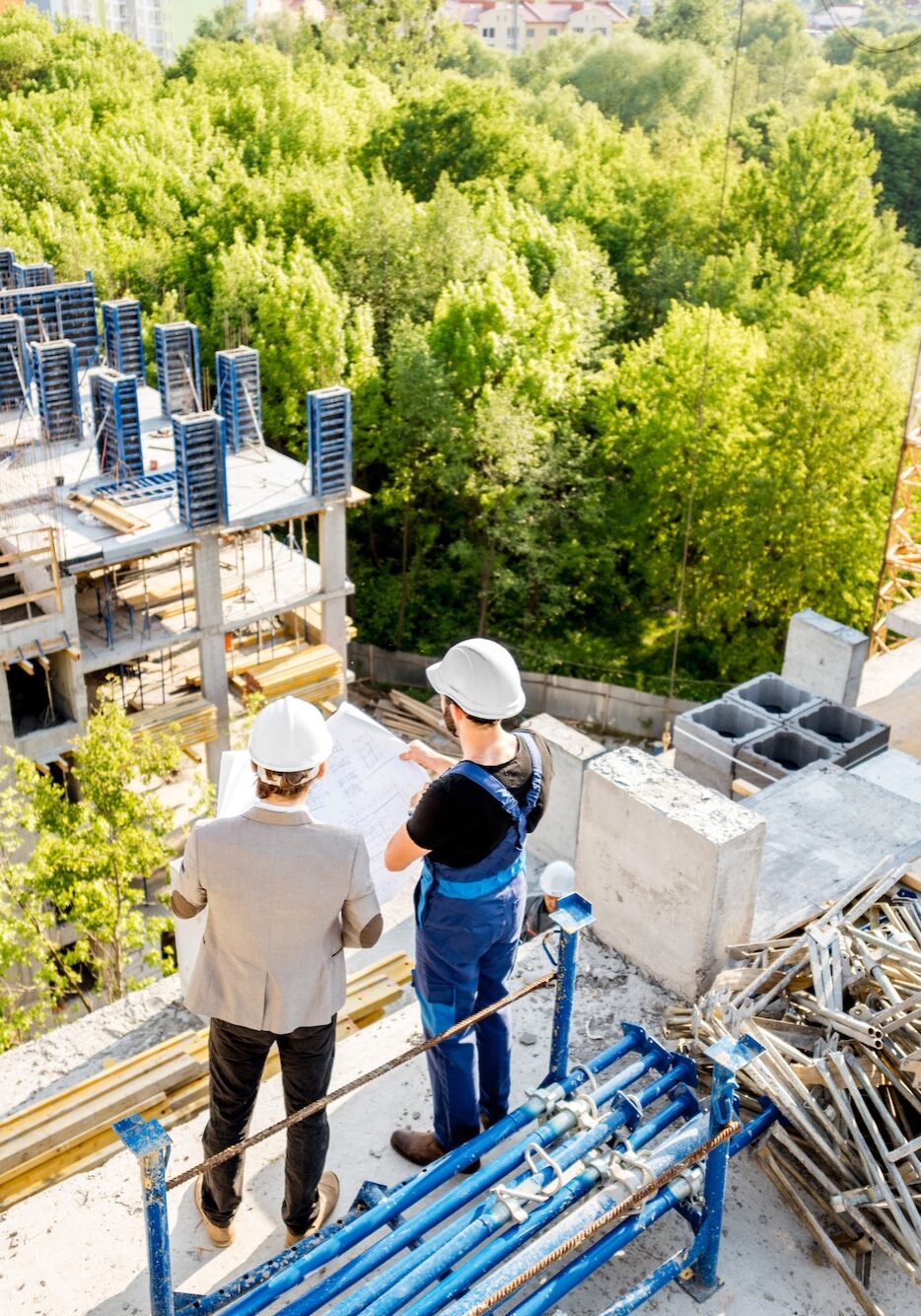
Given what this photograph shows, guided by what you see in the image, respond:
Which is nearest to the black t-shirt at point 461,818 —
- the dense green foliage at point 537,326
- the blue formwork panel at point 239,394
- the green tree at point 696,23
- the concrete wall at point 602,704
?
the blue formwork panel at point 239,394

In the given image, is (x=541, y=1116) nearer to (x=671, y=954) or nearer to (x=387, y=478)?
(x=671, y=954)

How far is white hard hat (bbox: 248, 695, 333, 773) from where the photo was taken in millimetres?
4520

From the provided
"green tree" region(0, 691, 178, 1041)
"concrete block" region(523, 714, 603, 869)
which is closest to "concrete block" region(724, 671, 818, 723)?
"concrete block" region(523, 714, 603, 869)

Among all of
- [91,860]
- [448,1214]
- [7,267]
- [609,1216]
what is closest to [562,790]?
[448,1214]

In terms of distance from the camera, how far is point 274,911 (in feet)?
15.3

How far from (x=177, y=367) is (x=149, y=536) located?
5467 millimetres

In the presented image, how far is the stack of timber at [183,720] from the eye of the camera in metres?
19.0

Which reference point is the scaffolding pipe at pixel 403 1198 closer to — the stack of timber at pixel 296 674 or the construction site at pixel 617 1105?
the construction site at pixel 617 1105

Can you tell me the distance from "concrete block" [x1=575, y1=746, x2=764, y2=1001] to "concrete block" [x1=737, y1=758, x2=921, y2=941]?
0.81 m

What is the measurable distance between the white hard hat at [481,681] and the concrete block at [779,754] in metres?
7.33

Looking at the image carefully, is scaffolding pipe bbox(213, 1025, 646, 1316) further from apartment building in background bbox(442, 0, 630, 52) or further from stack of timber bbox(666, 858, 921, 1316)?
apartment building in background bbox(442, 0, 630, 52)

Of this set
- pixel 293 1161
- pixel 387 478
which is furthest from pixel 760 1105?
pixel 387 478

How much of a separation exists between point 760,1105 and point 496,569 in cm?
2463

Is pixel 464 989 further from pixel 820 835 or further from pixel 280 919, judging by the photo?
pixel 820 835
